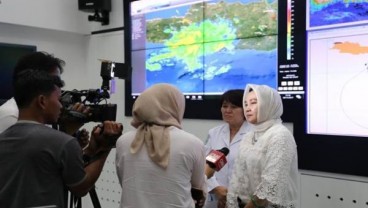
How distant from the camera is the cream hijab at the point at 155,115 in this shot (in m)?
1.57

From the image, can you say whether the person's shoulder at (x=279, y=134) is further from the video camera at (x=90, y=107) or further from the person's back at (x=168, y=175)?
the video camera at (x=90, y=107)

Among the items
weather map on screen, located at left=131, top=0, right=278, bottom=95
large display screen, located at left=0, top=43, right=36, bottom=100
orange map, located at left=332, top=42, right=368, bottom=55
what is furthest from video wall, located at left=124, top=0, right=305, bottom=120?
large display screen, located at left=0, top=43, right=36, bottom=100

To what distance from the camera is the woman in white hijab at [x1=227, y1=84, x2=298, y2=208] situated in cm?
187

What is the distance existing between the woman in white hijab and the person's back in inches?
18.1

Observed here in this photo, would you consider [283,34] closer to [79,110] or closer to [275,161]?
[275,161]

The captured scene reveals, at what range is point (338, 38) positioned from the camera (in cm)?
239

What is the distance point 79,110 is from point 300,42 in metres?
1.59

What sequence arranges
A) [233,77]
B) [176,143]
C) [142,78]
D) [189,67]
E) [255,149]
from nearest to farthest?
[176,143]
[255,149]
[233,77]
[189,67]
[142,78]

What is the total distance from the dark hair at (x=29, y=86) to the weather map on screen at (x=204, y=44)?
1.78 m

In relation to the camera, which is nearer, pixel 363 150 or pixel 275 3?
pixel 363 150

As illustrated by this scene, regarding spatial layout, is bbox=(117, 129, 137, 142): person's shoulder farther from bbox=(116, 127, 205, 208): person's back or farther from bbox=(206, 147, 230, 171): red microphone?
bbox=(206, 147, 230, 171): red microphone

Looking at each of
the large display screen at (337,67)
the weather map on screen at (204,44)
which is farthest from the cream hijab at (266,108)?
the weather map on screen at (204,44)

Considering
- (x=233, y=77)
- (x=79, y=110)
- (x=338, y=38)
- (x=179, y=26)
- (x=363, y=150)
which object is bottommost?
(x=363, y=150)

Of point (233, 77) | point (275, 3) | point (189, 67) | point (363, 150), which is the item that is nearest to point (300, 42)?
point (275, 3)
